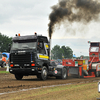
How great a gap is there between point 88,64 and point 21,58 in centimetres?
761

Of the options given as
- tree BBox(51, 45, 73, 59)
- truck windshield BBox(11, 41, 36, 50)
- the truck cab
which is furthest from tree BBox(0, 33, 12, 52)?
truck windshield BBox(11, 41, 36, 50)

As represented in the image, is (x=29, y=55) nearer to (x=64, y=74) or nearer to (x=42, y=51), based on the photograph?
(x=42, y=51)

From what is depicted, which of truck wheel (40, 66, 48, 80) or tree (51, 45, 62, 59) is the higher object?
tree (51, 45, 62, 59)

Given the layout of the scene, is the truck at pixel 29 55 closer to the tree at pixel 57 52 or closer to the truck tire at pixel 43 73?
the truck tire at pixel 43 73

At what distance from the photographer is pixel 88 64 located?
66.2ft

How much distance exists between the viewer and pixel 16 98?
797cm

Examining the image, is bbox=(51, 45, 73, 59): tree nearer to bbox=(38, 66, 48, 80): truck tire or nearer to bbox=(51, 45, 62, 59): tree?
bbox=(51, 45, 62, 59): tree

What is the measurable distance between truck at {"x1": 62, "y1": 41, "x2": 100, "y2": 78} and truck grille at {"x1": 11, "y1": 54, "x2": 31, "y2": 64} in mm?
4832

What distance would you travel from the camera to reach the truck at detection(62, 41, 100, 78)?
61.1ft

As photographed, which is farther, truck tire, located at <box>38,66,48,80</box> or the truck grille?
truck tire, located at <box>38,66,48,80</box>

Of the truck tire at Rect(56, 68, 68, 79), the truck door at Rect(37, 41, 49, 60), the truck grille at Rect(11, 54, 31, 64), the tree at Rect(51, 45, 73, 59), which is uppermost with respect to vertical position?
the tree at Rect(51, 45, 73, 59)

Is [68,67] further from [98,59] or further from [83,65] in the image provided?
[98,59]

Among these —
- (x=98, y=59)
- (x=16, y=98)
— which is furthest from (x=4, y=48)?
(x=16, y=98)

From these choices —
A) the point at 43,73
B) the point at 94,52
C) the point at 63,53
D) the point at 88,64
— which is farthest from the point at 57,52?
the point at 43,73
